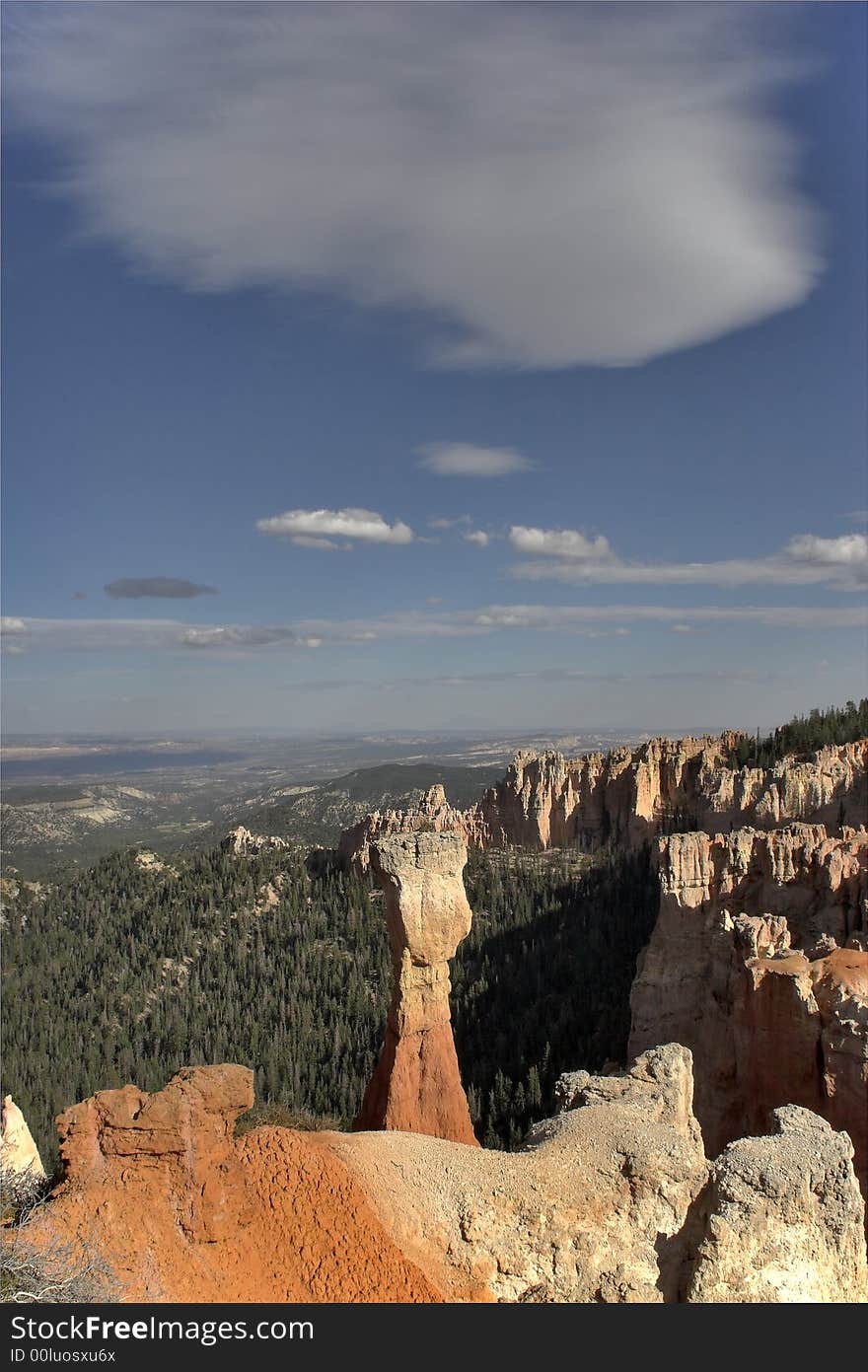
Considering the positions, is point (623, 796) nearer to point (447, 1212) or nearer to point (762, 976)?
point (762, 976)

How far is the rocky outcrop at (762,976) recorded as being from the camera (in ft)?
75.4

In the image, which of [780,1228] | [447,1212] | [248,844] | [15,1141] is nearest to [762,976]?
[780,1228]

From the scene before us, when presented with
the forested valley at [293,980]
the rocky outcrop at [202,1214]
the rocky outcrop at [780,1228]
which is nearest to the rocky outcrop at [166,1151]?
the rocky outcrop at [202,1214]

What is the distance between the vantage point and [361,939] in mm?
69750

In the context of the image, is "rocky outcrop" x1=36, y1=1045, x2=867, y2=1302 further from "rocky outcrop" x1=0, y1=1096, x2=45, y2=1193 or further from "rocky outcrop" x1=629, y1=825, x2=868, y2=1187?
"rocky outcrop" x1=0, y1=1096, x2=45, y2=1193

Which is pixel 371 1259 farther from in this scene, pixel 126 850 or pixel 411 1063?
pixel 126 850

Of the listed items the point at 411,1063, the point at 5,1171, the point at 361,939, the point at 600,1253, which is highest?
the point at 5,1171

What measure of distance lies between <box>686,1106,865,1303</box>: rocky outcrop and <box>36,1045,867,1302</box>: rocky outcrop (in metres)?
0.03

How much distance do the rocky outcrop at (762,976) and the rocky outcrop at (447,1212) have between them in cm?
978
